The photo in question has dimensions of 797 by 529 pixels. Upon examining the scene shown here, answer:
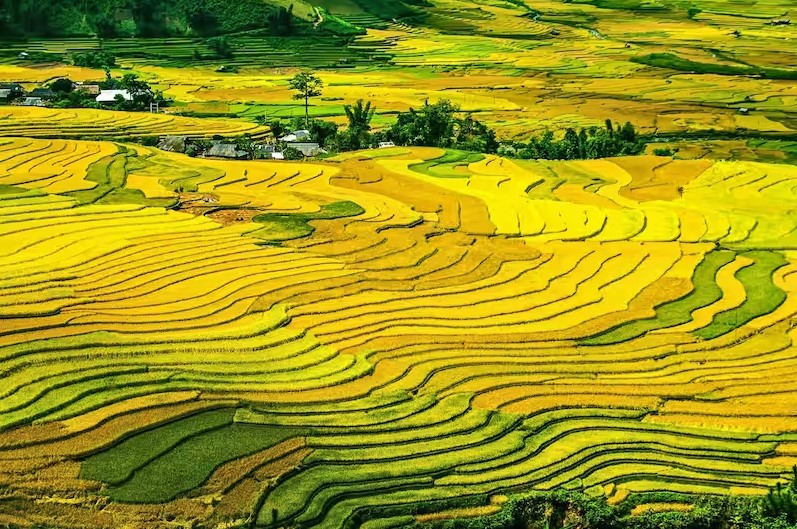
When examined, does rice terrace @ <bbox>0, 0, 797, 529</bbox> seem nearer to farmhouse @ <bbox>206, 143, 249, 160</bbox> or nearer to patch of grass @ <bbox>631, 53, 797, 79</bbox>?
farmhouse @ <bbox>206, 143, 249, 160</bbox>

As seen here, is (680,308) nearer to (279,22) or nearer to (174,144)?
(174,144)

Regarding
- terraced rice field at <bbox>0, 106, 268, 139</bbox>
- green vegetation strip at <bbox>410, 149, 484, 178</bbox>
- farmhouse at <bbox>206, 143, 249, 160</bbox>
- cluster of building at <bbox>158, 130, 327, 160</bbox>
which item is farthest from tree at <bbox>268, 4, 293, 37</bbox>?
farmhouse at <bbox>206, 143, 249, 160</bbox>

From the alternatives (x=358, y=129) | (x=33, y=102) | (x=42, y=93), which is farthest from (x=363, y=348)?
(x=42, y=93)

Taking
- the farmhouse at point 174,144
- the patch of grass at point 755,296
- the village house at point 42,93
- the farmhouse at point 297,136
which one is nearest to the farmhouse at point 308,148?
the farmhouse at point 297,136

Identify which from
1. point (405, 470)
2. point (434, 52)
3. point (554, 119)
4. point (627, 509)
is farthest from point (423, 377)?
point (434, 52)

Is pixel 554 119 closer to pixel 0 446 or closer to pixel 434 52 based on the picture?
pixel 434 52
